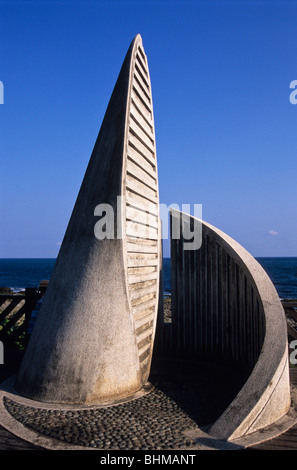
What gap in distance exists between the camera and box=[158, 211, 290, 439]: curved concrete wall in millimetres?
4969

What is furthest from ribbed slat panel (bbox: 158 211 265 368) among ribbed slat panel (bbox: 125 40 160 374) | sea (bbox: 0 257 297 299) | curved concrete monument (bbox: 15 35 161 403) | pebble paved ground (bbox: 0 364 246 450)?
sea (bbox: 0 257 297 299)

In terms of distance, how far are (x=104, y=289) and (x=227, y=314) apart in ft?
8.70

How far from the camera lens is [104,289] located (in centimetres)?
579

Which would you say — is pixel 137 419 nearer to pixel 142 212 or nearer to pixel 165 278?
pixel 142 212

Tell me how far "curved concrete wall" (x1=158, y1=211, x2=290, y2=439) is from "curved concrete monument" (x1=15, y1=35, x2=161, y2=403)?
1304mm

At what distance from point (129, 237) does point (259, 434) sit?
10.8 feet

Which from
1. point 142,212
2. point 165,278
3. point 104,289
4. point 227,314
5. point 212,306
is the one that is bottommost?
point 165,278

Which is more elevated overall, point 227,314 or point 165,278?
point 227,314

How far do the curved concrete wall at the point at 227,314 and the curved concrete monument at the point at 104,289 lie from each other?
1.30m

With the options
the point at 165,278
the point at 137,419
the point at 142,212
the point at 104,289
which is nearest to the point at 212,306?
the point at 142,212

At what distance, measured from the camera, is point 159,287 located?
7.77 meters

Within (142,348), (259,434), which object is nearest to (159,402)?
(142,348)
